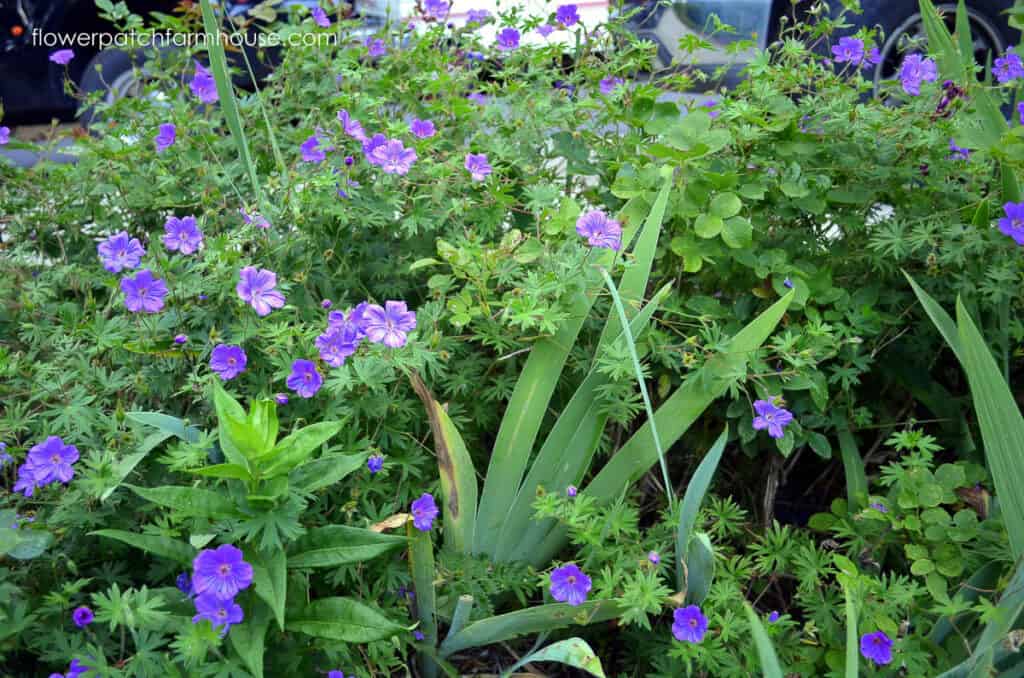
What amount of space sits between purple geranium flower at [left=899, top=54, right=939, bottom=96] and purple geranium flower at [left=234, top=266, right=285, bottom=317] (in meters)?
1.34

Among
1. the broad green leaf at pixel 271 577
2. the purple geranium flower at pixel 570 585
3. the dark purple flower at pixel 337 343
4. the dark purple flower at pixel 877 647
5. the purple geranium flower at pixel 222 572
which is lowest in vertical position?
the dark purple flower at pixel 877 647

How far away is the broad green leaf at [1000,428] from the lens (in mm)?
1384

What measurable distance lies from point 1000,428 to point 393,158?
1.18m

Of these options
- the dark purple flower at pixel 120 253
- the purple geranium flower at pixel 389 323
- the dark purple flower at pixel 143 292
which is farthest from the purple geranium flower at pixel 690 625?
the dark purple flower at pixel 120 253

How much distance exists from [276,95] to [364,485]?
1216 mm

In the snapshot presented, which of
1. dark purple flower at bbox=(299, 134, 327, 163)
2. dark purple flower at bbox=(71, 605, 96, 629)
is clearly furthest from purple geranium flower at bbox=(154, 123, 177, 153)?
dark purple flower at bbox=(71, 605, 96, 629)

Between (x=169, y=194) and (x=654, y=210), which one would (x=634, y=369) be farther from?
(x=169, y=194)

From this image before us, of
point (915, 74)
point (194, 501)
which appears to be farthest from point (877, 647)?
point (915, 74)

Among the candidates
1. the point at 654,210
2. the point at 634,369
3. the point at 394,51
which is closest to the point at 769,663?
the point at 634,369

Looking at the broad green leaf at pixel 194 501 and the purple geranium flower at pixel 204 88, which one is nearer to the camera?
the broad green leaf at pixel 194 501

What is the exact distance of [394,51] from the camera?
228 cm

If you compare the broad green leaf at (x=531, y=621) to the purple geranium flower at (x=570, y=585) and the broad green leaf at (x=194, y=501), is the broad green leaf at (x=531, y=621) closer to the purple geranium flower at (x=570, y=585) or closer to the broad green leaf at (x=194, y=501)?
the purple geranium flower at (x=570, y=585)

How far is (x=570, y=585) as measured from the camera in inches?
55.2

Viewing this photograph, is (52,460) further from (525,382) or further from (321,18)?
(321,18)
